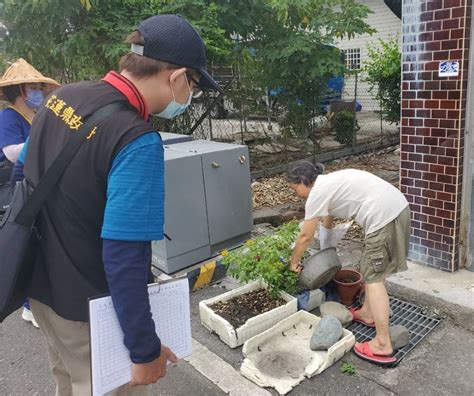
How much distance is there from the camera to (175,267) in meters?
4.20

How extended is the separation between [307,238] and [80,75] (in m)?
5.96

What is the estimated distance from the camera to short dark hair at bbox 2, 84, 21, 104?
3.50 m

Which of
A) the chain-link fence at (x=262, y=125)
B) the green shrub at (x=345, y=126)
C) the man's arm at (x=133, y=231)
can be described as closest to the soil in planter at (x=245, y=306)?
the man's arm at (x=133, y=231)

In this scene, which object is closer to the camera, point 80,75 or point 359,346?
point 359,346

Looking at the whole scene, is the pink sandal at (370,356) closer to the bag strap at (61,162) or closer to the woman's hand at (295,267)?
the woman's hand at (295,267)

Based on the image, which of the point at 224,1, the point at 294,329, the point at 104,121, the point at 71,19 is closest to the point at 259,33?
the point at 224,1

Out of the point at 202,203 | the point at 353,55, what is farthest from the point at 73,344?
the point at 353,55

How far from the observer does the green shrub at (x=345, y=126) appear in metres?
9.91

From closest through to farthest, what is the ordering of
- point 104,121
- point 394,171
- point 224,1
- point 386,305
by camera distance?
point 104,121 < point 386,305 < point 224,1 < point 394,171

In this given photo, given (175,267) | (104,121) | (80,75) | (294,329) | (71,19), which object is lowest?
(294,329)

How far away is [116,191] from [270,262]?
2.35 meters

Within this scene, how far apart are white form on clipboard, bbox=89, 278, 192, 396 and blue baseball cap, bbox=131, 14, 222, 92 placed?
0.85m

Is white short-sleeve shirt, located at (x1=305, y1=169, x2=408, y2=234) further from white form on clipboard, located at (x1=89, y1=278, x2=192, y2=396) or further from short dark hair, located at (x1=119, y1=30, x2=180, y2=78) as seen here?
short dark hair, located at (x1=119, y1=30, x2=180, y2=78)

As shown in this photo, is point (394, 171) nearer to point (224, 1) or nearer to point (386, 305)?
point (224, 1)
